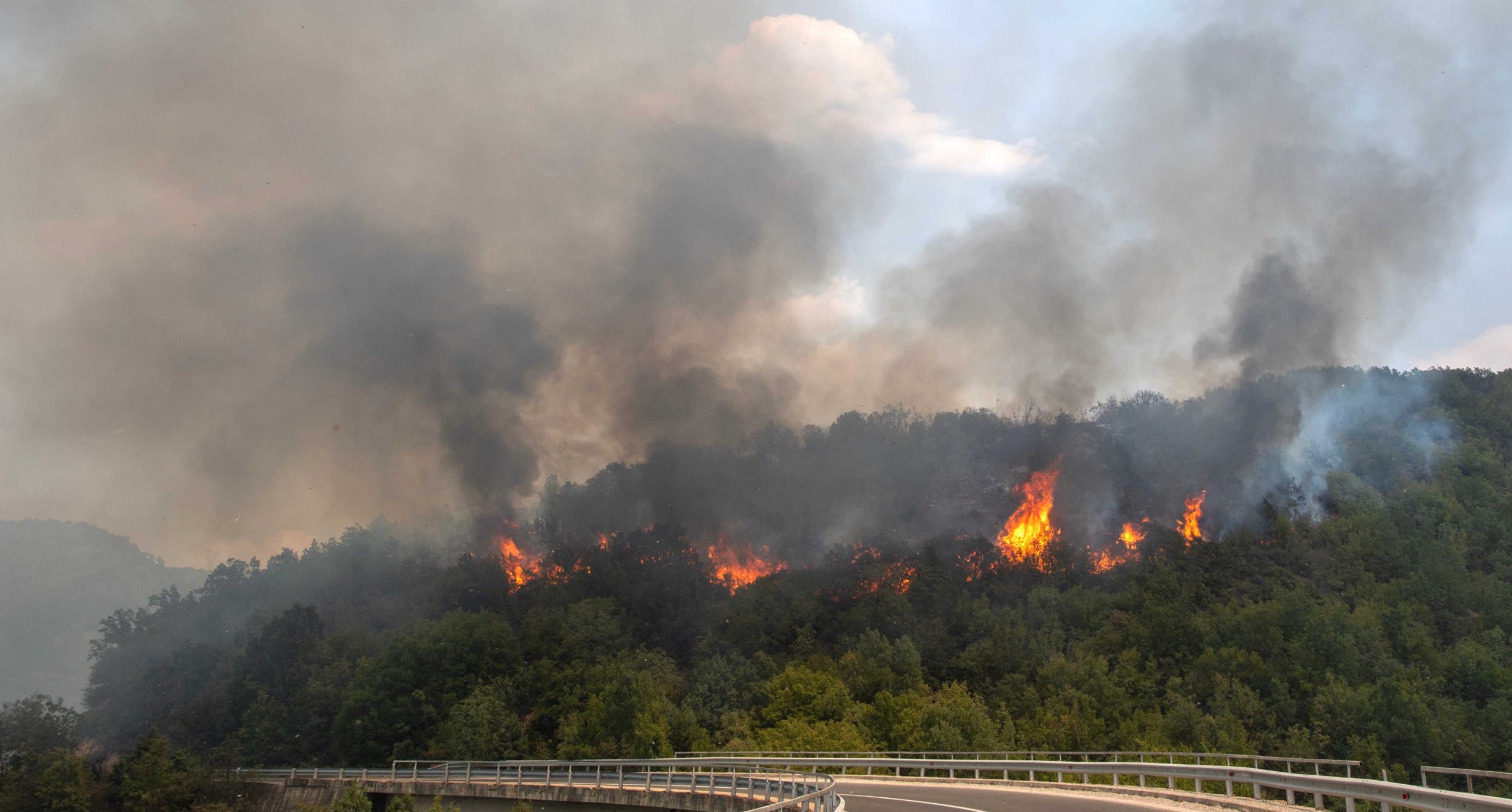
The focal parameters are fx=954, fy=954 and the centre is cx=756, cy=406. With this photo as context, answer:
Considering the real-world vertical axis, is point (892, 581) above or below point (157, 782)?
above

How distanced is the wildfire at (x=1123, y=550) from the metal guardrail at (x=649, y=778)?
105m

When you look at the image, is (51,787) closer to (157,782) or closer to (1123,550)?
(157,782)

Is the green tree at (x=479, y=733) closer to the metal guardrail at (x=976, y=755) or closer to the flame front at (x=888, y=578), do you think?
the metal guardrail at (x=976, y=755)

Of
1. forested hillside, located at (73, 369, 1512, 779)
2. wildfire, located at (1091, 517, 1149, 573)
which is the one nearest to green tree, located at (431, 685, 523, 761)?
forested hillside, located at (73, 369, 1512, 779)

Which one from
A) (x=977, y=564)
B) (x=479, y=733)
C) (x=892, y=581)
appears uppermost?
(x=977, y=564)

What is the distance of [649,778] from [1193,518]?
132m

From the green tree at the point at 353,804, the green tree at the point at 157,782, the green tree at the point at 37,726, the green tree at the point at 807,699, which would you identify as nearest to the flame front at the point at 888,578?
the green tree at the point at 807,699

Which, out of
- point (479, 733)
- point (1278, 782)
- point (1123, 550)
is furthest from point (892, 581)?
point (1278, 782)

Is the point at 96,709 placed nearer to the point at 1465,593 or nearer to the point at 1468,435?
the point at 1465,593

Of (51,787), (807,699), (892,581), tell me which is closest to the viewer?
(51,787)

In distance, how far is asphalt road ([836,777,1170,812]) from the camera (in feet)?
79.7

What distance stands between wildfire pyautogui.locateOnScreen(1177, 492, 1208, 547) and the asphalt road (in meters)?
124

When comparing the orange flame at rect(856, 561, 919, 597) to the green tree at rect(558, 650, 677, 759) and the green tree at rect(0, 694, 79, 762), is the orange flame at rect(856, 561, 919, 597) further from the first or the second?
the green tree at rect(0, 694, 79, 762)

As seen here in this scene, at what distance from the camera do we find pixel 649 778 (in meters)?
37.5
